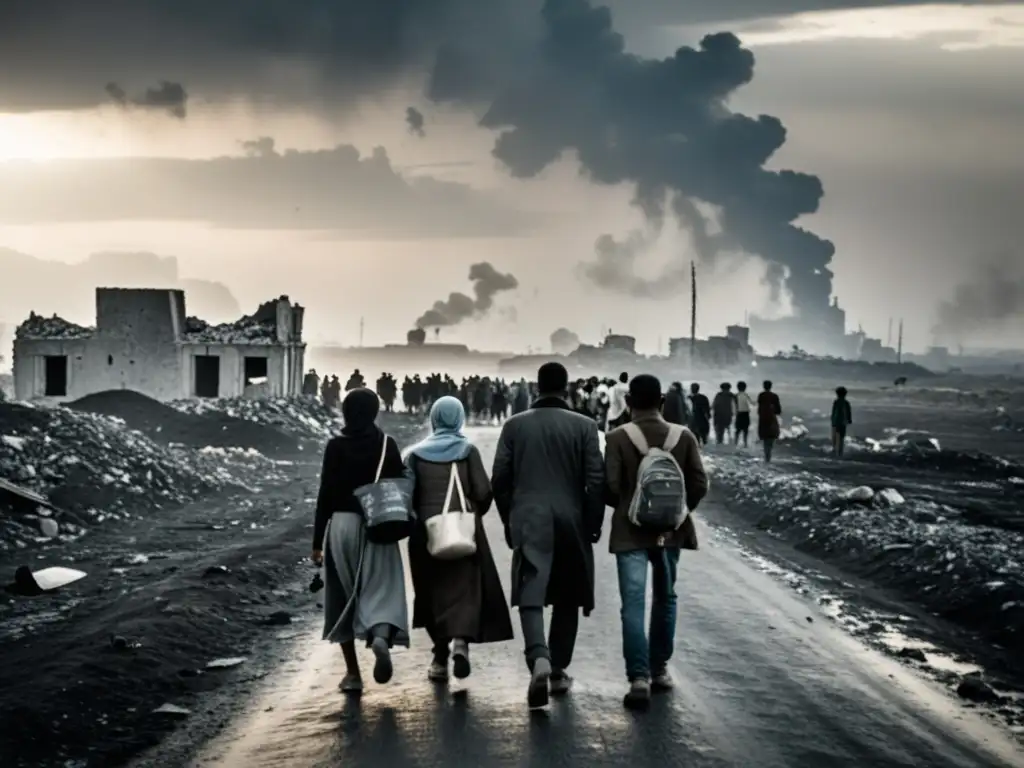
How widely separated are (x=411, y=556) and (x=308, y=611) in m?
3.75

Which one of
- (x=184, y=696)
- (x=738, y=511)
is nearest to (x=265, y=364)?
(x=738, y=511)

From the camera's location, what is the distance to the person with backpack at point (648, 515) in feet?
24.8

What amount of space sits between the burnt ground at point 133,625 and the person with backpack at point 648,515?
109 inches

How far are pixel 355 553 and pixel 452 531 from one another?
0.69 metres

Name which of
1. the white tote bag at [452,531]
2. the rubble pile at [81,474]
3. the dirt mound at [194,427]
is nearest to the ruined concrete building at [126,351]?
the dirt mound at [194,427]

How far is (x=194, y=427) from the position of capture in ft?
111

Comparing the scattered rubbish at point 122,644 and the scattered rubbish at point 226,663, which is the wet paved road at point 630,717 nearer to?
the scattered rubbish at point 226,663

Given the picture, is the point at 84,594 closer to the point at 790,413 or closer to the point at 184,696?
the point at 184,696

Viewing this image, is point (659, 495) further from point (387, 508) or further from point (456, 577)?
point (387, 508)

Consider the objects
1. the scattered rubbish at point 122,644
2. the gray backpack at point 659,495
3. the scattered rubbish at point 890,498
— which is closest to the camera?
the gray backpack at point 659,495

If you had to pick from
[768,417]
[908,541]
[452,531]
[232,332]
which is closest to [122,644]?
[452,531]

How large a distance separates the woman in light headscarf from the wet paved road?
39 cm

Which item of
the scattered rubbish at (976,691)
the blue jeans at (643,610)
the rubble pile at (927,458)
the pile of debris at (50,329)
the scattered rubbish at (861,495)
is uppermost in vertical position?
the pile of debris at (50,329)

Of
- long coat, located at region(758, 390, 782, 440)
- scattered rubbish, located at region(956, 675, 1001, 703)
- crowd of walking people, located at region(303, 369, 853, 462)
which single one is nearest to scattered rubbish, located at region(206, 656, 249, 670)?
scattered rubbish, located at region(956, 675, 1001, 703)
